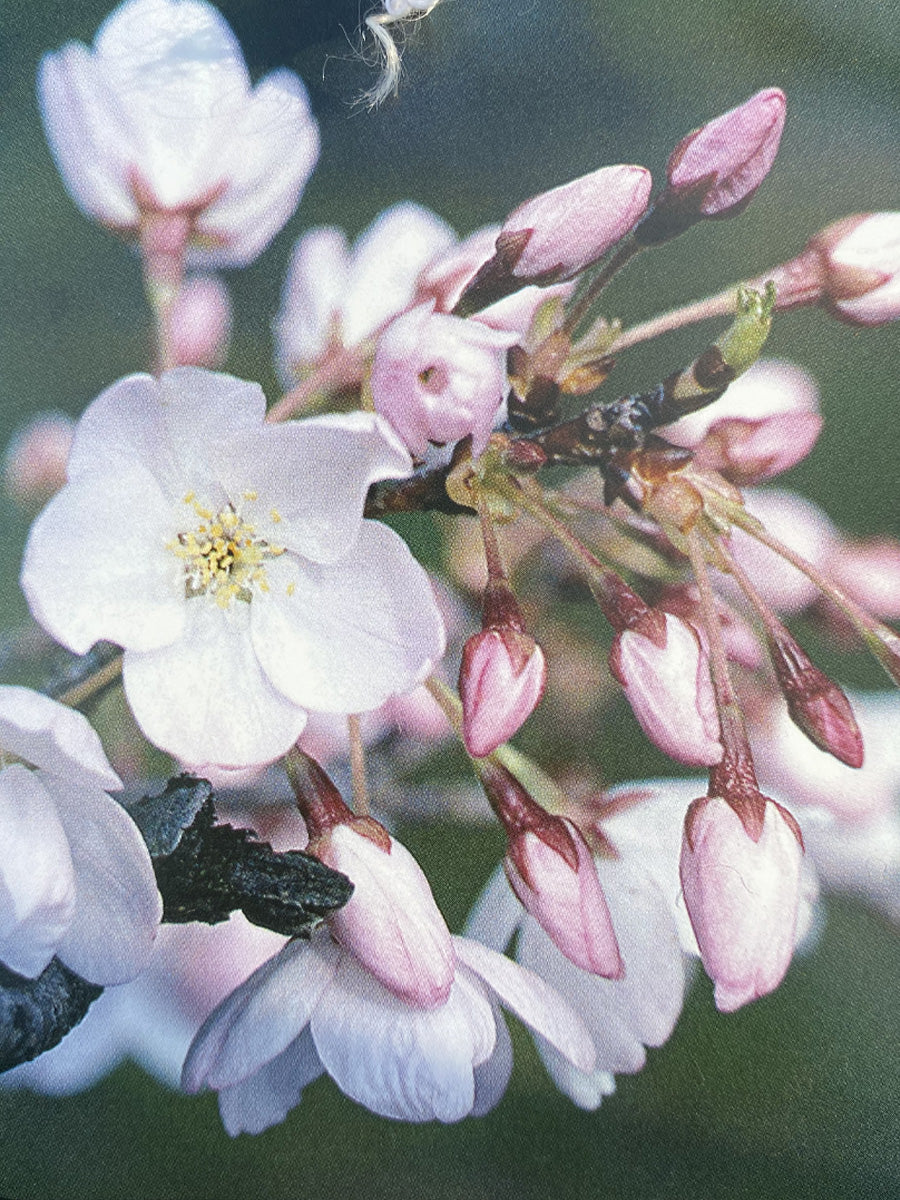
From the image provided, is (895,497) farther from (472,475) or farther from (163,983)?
(163,983)

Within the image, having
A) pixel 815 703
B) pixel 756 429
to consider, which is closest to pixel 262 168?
pixel 756 429

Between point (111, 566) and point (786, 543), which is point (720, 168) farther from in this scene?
point (111, 566)

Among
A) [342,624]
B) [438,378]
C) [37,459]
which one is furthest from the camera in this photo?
[37,459]

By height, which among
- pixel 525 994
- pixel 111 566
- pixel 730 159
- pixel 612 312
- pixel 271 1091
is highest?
pixel 730 159

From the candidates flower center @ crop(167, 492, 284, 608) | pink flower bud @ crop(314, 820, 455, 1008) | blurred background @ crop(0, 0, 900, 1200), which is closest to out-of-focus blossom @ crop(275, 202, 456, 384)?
blurred background @ crop(0, 0, 900, 1200)

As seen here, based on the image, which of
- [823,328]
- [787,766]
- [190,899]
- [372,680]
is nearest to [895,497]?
[823,328]

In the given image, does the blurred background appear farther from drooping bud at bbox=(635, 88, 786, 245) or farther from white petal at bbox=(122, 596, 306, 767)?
white petal at bbox=(122, 596, 306, 767)
